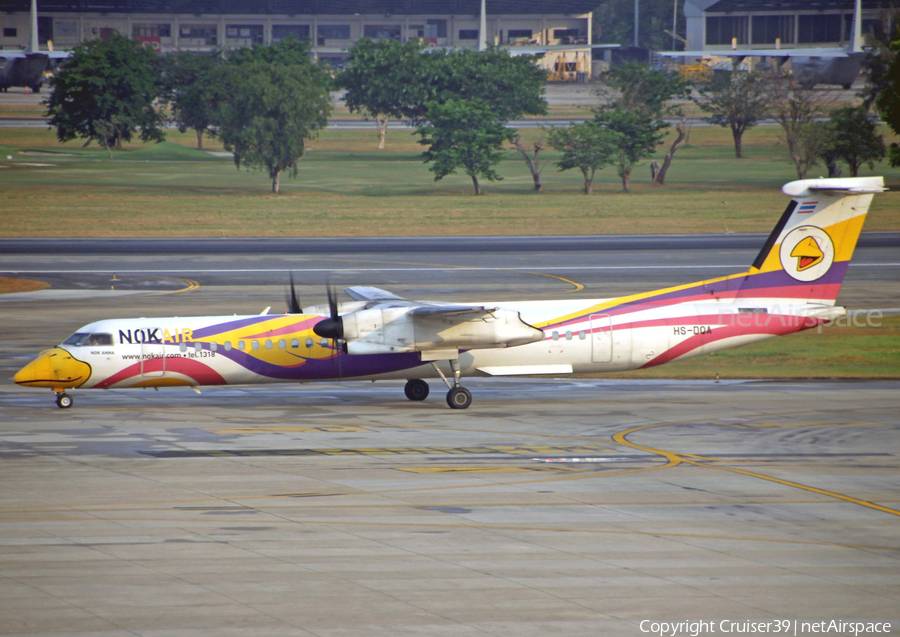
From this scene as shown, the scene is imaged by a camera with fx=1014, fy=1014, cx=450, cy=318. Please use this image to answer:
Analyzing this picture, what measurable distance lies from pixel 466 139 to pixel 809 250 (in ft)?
210

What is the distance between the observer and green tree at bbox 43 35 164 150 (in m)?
104

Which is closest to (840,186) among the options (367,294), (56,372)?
(367,294)

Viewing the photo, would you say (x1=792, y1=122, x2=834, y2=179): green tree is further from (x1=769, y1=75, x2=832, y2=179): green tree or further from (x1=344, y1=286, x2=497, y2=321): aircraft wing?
(x1=344, y1=286, x2=497, y2=321): aircraft wing

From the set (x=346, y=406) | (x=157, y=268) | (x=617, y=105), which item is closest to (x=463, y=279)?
(x=157, y=268)

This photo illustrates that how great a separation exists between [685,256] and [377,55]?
206ft

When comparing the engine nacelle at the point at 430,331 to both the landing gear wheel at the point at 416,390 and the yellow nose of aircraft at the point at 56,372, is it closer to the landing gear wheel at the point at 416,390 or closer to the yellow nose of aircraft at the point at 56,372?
the landing gear wheel at the point at 416,390

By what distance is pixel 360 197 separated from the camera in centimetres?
8825

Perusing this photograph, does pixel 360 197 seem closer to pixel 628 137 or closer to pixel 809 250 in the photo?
pixel 628 137

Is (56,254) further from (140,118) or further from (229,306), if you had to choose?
(140,118)

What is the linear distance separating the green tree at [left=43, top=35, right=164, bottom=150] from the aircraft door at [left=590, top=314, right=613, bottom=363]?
86.1 metres

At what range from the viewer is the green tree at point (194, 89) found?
350ft

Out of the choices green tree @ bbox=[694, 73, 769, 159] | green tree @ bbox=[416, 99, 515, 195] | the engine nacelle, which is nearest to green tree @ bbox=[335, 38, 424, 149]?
green tree @ bbox=[416, 99, 515, 195]

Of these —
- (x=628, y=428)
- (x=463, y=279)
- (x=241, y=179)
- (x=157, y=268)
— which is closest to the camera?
(x=628, y=428)

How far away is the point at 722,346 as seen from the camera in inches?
1217
